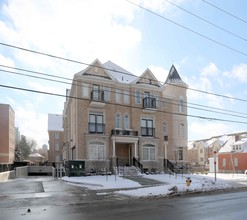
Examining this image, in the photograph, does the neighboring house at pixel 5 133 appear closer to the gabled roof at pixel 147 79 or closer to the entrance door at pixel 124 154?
the entrance door at pixel 124 154

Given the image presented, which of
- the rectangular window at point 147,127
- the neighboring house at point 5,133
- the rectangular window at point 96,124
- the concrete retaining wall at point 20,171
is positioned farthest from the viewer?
the neighboring house at point 5,133

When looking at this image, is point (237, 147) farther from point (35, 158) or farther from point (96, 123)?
point (35, 158)

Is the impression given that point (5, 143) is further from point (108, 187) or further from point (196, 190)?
point (196, 190)

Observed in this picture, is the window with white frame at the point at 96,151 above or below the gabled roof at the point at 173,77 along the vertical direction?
below

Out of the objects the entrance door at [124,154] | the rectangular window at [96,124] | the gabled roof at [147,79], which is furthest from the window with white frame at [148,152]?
the gabled roof at [147,79]

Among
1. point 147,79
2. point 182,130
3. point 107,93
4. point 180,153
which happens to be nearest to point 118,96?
point 107,93

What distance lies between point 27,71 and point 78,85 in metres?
17.7

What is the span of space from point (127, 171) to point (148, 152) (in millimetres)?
5089

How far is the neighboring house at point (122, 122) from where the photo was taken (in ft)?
114

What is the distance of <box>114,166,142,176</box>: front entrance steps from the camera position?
108 ft

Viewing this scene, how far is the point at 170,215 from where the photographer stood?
10.8m

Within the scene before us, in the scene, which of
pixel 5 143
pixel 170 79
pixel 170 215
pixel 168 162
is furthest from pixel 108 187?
pixel 5 143

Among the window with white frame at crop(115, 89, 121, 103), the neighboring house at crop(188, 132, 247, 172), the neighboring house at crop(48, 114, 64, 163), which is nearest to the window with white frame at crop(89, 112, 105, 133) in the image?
the window with white frame at crop(115, 89, 121, 103)

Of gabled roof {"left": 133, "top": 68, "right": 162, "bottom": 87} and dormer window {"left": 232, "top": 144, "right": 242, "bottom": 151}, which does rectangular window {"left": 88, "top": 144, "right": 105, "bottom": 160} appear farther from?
dormer window {"left": 232, "top": 144, "right": 242, "bottom": 151}
